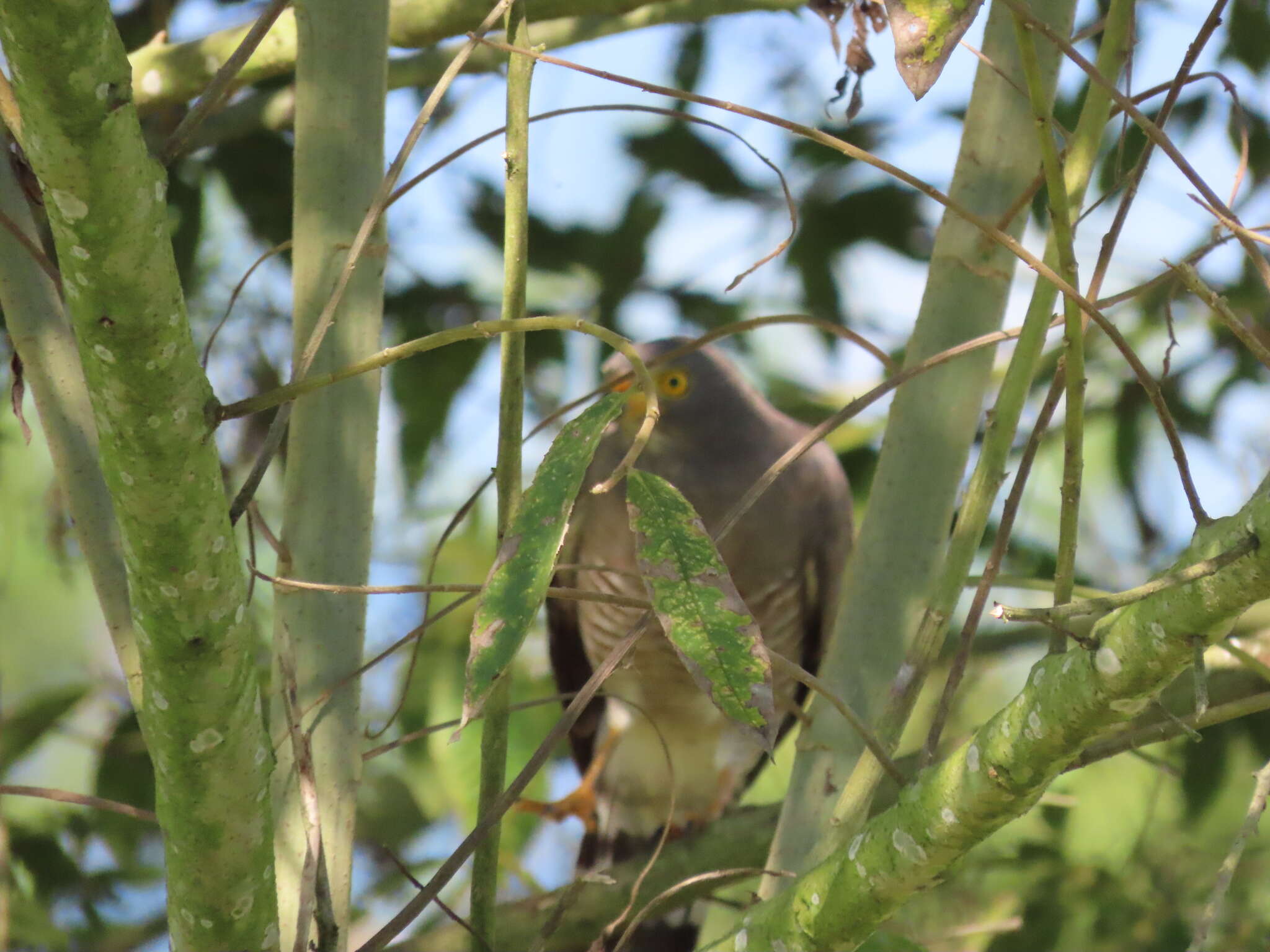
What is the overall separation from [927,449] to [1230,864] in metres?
0.57

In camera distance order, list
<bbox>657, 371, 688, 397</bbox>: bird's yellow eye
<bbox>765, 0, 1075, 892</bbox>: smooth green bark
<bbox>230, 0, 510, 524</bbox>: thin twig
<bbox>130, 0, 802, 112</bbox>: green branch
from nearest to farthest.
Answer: <bbox>230, 0, 510, 524</bbox>: thin twig
<bbox>765, 0, 1075, 892</bbox>: smooth green bark
<bbox>130, 0, 802, 112</bbox>: green branch
<bbox>657, 371, 688, 397</bbox>: bird's yellow eye

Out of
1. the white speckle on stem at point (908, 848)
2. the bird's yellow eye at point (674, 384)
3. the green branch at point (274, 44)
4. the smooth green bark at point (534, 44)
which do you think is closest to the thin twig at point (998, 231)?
the white speckle on stem at point (908, 848)

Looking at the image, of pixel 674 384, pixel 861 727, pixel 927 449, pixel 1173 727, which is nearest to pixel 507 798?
pixel 861 727

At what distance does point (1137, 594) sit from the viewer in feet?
2.43

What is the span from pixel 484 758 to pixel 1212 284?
2.12 meters

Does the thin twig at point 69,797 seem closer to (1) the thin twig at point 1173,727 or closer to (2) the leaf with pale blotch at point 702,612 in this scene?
(2) the leaf with pale blotch at point 702,612

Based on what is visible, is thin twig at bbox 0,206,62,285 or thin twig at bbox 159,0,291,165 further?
thin twig at bbox 0,206,62,285

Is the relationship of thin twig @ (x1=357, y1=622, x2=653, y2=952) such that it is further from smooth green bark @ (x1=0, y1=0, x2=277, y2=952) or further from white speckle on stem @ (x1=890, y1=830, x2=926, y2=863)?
white speckle on stem @ (x1=890, y1=830, x2=926, y2=863)

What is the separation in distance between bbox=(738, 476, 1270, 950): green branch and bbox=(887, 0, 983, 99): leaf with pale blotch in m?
0.29

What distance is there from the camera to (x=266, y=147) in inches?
97.7

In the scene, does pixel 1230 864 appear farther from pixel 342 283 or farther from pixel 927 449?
pixel 342 283

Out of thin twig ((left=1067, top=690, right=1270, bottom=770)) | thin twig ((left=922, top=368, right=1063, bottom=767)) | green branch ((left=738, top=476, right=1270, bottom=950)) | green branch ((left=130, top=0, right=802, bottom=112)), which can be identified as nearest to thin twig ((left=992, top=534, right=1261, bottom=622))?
green branch ((left=738, top=476, right=1270, bottom=950))

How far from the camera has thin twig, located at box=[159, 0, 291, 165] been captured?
0.88 metres

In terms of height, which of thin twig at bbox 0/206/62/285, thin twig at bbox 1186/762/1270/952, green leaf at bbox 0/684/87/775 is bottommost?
thin twig at bbox 1186/762/1270/952
